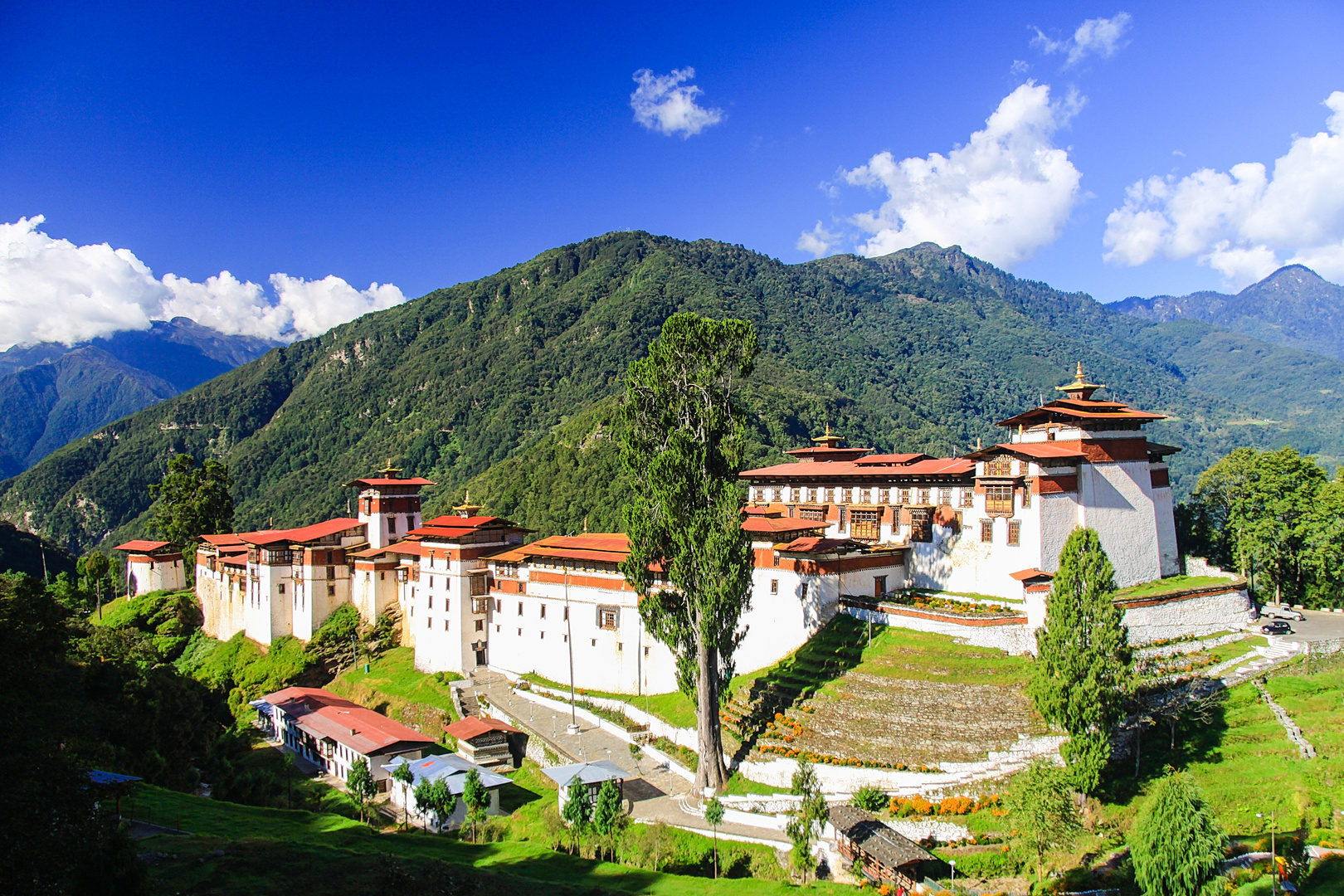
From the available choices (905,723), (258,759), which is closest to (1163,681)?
(905,723)

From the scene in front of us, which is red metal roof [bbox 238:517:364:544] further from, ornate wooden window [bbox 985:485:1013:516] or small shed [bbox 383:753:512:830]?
ornate wooden window [bbox 985:485:1013:516]

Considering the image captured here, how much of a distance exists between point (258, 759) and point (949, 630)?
34.3 metres

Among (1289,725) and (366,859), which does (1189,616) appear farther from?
(366,859)

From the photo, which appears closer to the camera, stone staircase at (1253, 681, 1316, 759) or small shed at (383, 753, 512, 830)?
stone staircase at (1253, 681, 1316, 759)

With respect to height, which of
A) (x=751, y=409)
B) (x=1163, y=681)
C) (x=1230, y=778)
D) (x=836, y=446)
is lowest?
(x=1230, y=778)

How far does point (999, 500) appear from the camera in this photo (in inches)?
1483

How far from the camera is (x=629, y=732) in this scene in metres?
37.1

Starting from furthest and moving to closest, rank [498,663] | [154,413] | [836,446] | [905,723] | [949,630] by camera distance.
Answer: [154,413]
[836,446]
[498,663]
[949,630]
[905,723]

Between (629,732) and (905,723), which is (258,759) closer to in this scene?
(629,732)

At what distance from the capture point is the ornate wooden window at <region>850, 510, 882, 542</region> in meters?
43.6

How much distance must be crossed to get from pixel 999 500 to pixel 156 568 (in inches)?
2535

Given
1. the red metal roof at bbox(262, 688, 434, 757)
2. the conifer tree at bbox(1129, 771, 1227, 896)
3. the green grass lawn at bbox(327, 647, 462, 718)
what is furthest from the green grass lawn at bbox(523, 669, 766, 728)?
the conifer tree at bbox(1129, 771, 1227, 896)

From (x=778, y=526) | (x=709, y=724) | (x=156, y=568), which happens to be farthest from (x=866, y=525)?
(x=156, y=568)

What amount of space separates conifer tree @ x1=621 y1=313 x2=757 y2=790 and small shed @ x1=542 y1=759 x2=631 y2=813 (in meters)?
3.15
